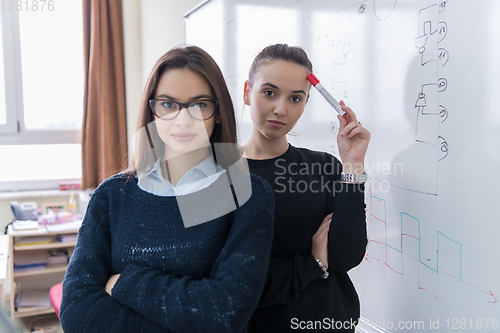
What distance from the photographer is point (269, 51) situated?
3.54 ft

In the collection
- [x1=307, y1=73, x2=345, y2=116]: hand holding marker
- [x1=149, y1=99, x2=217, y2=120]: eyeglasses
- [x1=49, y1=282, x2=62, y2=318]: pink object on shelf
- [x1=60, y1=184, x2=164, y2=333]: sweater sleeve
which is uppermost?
[x1=307, y1=73, x2=345, y2=116]: hand holding marker

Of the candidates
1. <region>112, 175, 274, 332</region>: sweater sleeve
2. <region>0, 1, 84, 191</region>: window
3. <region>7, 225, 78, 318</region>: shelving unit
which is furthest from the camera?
<region>0, 1, 84, 191</region>: window

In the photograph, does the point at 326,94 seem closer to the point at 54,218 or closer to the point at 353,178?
the point at 353,178

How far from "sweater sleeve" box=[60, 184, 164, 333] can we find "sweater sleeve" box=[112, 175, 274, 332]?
3 centimetres

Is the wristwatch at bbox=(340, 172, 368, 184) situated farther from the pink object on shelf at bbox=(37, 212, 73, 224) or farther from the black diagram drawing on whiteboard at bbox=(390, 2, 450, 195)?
the pink object on shelf at bbox=(37, 212, 73, 224)

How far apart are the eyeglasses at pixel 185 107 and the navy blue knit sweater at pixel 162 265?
0.19 metres

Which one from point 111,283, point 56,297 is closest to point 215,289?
point 111,283

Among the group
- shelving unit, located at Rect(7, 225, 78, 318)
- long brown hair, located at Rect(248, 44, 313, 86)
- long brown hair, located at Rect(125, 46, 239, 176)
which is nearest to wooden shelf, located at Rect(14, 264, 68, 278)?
shelving unit, located at Rect(7, 225, 78, 318)

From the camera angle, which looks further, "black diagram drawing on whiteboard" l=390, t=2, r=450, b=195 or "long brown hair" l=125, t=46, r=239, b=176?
"black diagram drawing on whiteboard" l=390, t=2, r=450, b=195

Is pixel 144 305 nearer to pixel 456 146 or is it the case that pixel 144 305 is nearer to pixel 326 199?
pixel 326 199

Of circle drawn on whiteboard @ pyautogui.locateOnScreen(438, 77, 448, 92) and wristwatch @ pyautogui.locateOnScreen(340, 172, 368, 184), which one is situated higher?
circle drawn on whiteboard @ pyautogui.locateOnScreen(438, 77, 448, 92)

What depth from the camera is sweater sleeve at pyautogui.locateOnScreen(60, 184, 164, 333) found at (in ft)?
2.60

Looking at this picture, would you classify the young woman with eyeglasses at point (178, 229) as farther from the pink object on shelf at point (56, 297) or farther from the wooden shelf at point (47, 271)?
the wooden shelf at point (47, 271)

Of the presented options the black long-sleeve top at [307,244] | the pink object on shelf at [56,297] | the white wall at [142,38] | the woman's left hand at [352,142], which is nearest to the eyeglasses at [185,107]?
the black long-sleeve top at [307,244]
